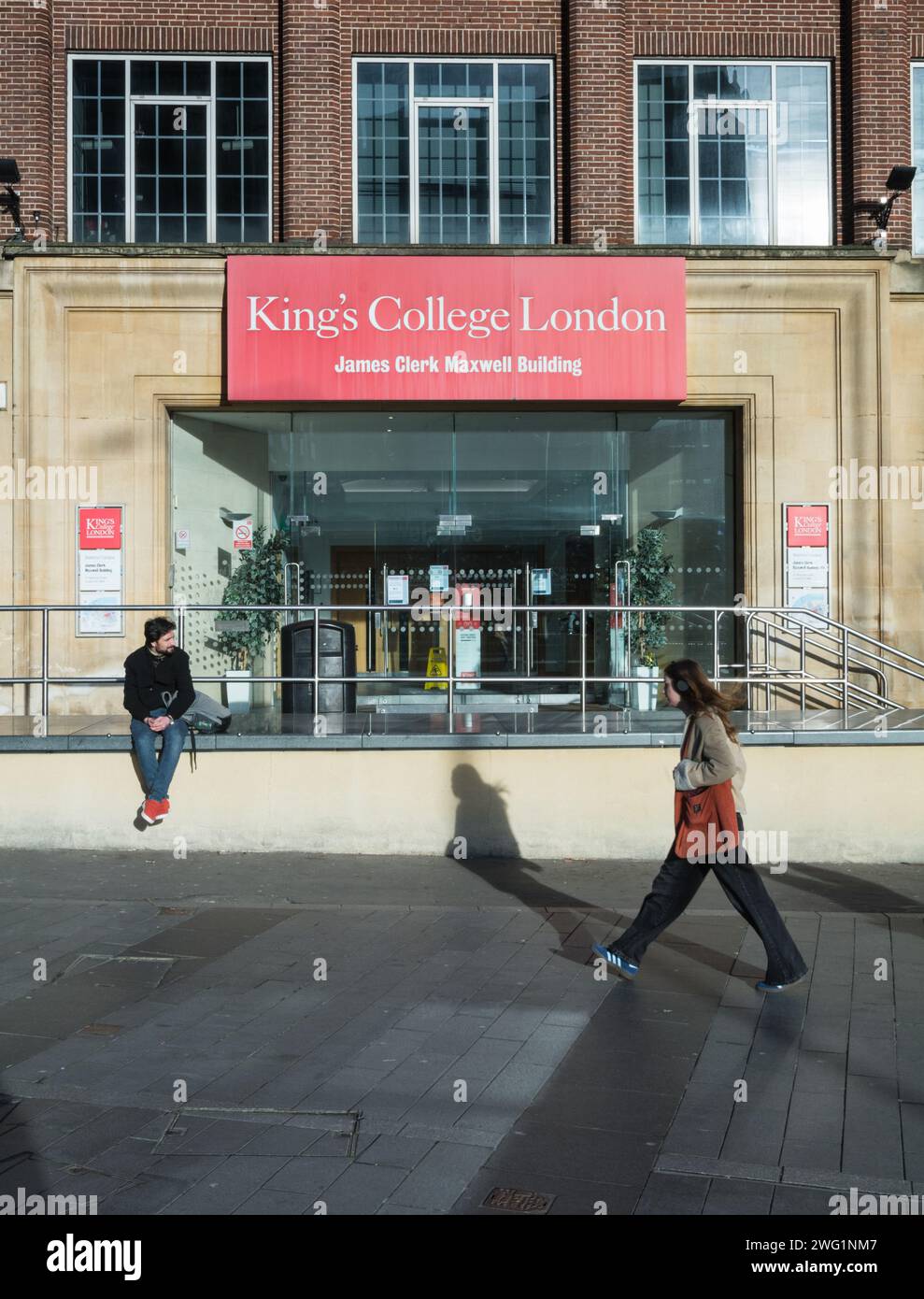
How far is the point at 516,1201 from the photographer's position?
4.12 m

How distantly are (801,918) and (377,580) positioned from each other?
8488mm

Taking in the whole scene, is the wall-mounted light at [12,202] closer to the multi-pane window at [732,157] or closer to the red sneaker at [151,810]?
the multi-pane window at [732,157]

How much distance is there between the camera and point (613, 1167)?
4.40m

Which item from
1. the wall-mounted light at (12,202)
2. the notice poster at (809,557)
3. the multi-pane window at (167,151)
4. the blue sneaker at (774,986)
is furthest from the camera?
the multi-pane window at (167,151)

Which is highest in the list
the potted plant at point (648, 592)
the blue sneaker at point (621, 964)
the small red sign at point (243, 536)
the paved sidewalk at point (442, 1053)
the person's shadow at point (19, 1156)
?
the small red sign at point (243, 536)

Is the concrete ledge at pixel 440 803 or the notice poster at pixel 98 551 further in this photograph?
the notice poster at pixel 98 551

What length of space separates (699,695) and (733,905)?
117cm

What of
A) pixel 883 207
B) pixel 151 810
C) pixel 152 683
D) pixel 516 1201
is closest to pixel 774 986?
pixel 516 1201

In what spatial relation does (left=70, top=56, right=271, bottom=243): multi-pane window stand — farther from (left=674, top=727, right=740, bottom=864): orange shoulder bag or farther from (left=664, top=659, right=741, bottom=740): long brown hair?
(left=674, top=727, right=740, bottom=864): orange shoulder bag

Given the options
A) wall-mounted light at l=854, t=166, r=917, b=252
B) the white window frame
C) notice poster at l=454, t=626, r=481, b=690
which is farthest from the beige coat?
the white window frame

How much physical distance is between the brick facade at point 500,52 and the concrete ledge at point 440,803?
24.8ft

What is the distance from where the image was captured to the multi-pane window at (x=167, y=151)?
15172 millimetres

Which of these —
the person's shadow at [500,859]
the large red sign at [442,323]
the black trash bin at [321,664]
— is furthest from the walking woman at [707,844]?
the large red sign at [442,323]
